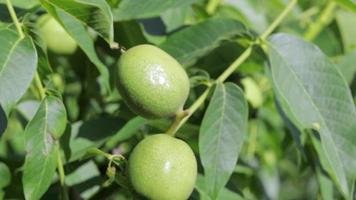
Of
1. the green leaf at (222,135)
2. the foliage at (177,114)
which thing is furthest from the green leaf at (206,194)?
the green leaf at (222,135)

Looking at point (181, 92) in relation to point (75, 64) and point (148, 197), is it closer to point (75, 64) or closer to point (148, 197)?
point (148, 197)

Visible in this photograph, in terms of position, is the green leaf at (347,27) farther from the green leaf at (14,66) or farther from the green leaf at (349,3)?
the green leaf at (14,66)

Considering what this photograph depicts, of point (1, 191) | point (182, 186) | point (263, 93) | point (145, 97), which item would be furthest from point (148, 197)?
point (263, 93)

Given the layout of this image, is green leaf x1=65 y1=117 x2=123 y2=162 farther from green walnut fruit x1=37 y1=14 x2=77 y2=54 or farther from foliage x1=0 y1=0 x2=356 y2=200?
green walnut fruit x1=37 y1=14 x2=77 y2=54

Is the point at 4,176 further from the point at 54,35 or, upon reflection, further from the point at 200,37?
the point at 200,37

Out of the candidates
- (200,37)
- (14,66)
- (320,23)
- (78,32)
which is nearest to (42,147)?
(14,66)

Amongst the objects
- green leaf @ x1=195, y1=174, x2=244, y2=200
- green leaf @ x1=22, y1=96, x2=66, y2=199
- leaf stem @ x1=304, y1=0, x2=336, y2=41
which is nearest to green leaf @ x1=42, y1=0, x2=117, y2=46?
green leaf @ x1=22, y1=96, x2=66, y2=199

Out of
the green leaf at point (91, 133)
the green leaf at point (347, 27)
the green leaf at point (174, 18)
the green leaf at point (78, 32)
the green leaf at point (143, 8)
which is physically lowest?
the green leaf at point (91, 133)
